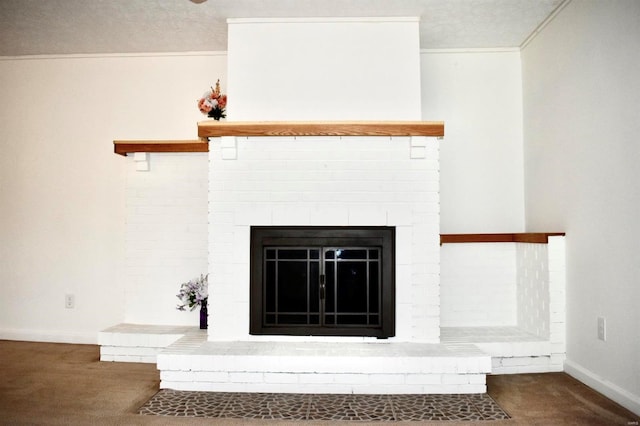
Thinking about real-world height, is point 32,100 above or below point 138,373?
above

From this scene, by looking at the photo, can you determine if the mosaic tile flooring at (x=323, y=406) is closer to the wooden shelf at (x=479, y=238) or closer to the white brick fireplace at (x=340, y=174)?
the white brick fireplace at (x=340, y=174)

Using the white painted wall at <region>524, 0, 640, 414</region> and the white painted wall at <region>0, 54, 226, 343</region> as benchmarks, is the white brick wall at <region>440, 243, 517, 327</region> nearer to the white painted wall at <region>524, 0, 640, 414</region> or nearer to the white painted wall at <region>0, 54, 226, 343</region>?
the white painted wall at <region>524, 0, 640, 414</region>

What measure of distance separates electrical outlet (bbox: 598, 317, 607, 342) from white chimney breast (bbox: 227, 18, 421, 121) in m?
1.75

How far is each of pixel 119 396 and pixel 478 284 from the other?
2.58 m

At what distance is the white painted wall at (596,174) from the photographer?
239 cm

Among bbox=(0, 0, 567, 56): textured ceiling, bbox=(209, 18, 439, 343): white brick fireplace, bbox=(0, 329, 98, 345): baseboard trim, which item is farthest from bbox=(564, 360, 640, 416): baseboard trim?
bbox=(0, 329, 98, 345): baseboard trim

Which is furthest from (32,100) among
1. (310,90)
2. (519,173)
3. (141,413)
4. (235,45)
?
(519,173)

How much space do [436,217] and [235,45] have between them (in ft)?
5.88

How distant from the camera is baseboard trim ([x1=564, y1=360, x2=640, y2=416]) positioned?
234 centimetres

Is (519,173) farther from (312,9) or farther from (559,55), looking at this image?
(312,9)

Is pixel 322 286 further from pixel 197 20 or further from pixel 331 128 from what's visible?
pixel 197 20

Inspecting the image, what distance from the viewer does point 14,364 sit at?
10.5ft

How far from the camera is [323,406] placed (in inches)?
96.1

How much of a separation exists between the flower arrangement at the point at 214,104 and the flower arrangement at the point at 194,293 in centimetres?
120
